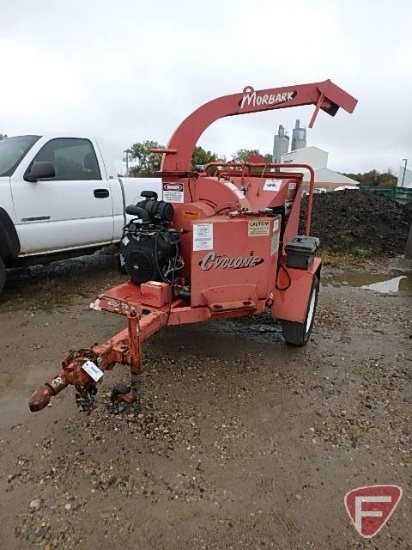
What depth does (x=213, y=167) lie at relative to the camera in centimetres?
493

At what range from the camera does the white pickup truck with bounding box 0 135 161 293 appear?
4977mm

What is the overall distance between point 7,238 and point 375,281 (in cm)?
606

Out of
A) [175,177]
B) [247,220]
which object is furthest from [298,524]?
[175,177]

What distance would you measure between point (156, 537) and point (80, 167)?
480cm

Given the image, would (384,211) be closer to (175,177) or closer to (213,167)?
(213,167)

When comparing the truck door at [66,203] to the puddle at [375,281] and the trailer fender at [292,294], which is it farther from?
the puddle at [375,281]

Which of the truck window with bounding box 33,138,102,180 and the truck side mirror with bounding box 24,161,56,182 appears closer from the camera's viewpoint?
the truck side mirror with bounding box 24,161,56,182

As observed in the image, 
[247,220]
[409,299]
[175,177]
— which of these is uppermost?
[175,177]

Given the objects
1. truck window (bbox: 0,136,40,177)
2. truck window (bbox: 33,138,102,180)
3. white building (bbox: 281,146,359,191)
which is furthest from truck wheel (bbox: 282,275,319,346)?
white building (bbox: 281,146,359,191)

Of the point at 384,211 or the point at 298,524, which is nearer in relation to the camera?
the point at 298,524

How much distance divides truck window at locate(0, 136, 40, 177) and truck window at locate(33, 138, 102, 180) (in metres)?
0.16

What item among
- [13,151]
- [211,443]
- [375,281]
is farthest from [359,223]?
[211,443]

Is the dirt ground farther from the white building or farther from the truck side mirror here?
the white building

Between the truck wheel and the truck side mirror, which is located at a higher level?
the truck side mirror
